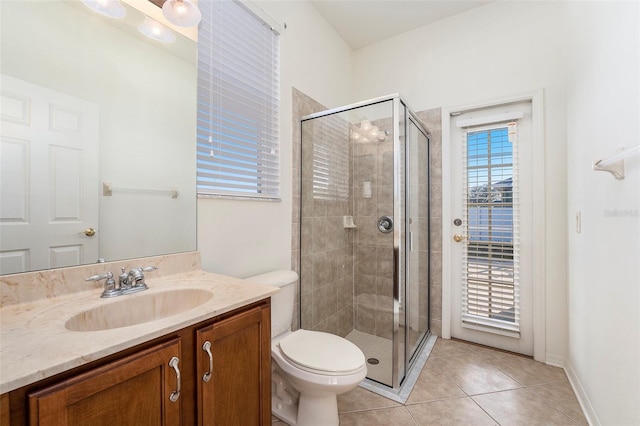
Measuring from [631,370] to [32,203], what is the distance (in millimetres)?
2275

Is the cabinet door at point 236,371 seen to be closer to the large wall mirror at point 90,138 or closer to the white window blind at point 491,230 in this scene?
the large wall mirror at point 90,138

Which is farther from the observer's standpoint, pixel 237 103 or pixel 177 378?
pixel 237 103

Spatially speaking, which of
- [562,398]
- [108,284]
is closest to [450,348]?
[562,398]

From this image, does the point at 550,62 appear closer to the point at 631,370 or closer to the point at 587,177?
the point at 587,177

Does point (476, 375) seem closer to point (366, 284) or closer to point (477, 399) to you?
point (477, 399)

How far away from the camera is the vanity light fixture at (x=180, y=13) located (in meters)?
1.27

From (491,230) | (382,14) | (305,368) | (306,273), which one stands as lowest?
(305,368)

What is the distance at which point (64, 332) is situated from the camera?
74 cm

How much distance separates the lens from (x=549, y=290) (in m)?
2.06

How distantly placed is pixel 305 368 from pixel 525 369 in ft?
5.65

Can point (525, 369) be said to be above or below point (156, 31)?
below

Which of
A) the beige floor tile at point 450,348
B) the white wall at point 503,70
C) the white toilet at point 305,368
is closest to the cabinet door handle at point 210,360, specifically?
the white toilet at point 305,368

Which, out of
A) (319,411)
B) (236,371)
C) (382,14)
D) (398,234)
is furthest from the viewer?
(382,14)

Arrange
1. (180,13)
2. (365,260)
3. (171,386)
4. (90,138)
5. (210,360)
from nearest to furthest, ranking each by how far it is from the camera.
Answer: (171,386), (210,360), (90,138), (180,13), (365,260)
